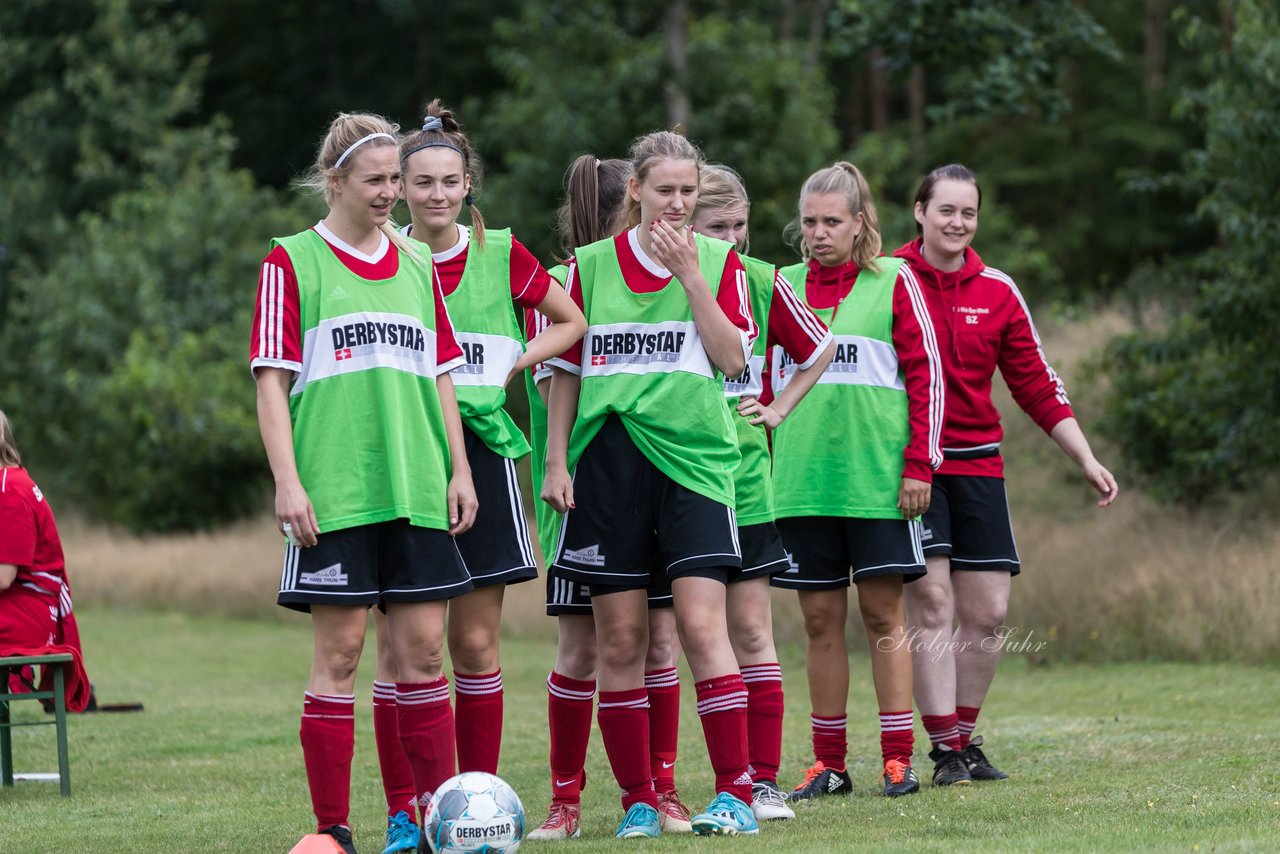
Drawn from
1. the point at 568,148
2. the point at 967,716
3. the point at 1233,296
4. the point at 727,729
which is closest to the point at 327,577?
the point at 727,729

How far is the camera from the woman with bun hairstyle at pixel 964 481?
686cm

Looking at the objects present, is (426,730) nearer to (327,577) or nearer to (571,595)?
(327,577)

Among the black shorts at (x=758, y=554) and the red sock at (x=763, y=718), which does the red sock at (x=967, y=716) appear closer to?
the red sock at (x=763, y=718)

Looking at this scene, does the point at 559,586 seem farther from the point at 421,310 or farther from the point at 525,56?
the point at 525,56

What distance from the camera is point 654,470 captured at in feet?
18.6

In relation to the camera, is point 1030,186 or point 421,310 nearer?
point 421,310

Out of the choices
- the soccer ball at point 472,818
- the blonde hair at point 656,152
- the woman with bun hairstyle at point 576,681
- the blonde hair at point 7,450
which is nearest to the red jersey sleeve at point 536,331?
the woman with bun hairstyle at point 576,681

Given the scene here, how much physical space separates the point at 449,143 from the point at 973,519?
2.60 metres

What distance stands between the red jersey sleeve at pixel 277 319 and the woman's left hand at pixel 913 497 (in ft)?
8.08

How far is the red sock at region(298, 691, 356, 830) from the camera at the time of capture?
5066 mm

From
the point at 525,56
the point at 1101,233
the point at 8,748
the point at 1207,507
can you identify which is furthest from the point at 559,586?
the point at 1101,233

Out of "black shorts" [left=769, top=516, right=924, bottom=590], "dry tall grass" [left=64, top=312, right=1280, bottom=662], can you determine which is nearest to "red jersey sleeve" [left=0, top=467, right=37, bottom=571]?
"black shorts" [left=769, top=516, right=924, bottom=590]

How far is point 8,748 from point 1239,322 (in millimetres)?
9278

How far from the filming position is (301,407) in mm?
5113
